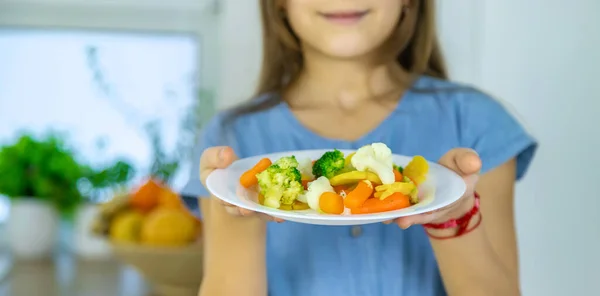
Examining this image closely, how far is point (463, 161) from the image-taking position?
0.60 meters

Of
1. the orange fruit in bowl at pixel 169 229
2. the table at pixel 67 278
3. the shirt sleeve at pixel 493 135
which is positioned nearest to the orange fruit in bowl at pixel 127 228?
the orange fruit in bowl at pixel 169 229

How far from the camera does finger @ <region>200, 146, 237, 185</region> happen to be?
0.62 metres

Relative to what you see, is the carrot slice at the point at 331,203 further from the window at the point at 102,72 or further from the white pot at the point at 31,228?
the window at the point at 102,72

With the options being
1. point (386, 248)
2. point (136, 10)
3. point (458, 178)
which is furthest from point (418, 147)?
point (136, 10)

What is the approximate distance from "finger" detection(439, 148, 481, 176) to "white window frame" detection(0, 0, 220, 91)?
110cm

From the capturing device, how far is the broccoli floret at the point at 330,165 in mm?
593

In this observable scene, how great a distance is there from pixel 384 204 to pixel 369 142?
0.30 metres

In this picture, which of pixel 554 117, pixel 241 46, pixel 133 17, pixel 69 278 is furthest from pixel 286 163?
pixel 133 17

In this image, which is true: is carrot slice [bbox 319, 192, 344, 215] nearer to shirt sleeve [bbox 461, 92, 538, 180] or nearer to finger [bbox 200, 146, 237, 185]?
finger [bbox 200, 146, 237, 185]

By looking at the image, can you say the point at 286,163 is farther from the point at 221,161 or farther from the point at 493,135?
the point at 493,135

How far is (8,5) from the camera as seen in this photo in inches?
65.1

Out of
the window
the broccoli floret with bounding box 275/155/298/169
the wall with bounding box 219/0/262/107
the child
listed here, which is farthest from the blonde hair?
the window

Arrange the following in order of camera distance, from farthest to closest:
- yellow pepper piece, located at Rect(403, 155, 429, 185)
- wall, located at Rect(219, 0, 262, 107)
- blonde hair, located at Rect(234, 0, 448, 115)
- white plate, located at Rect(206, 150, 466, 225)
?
wall, located at Rect(219, 0, 262, 107) → blonde hair, located at Rect(234, 0, 448, 115) → yellow pepper piece, located at Rect(403, 155, 429, 185) → white plate, located at Rect(206, 150, 466, 225)

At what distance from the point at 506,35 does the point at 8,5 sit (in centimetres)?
127
